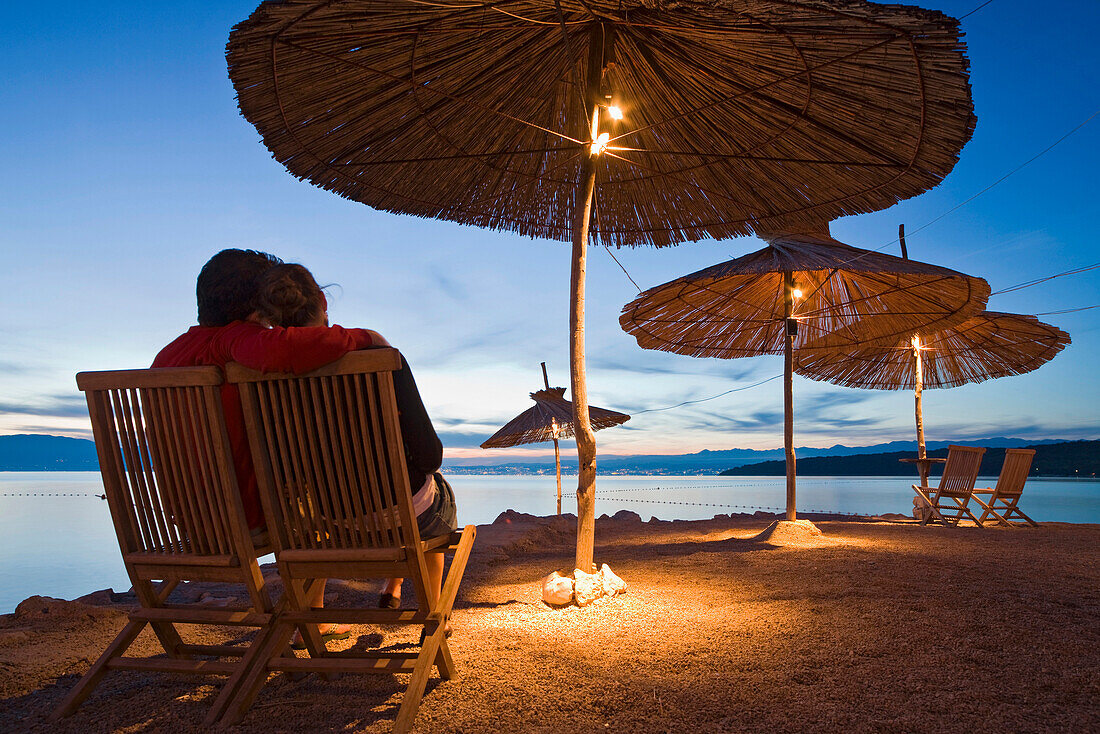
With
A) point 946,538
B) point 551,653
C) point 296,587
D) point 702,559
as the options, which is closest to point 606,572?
point 551,653

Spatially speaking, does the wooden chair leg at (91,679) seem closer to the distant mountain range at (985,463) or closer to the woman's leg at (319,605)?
the woman's leg at (319,605)

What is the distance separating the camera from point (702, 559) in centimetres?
346

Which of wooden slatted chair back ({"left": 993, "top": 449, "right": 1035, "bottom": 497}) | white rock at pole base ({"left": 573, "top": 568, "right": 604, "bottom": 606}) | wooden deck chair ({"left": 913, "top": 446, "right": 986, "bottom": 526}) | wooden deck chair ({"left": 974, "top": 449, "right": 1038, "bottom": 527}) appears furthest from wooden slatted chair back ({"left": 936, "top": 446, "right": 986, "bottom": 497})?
white rock at pole base ({"left": 573, "top": 568, "right": 604, "bottom": 606})

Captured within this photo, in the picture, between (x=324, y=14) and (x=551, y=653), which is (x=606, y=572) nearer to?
(x=551, y=653)

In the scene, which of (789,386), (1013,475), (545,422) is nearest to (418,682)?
(789,386)

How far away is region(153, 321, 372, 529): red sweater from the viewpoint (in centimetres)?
128

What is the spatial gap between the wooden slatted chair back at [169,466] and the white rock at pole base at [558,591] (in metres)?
1.37

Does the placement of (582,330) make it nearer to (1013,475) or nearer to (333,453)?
(333,453)

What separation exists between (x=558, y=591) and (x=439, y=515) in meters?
1.03

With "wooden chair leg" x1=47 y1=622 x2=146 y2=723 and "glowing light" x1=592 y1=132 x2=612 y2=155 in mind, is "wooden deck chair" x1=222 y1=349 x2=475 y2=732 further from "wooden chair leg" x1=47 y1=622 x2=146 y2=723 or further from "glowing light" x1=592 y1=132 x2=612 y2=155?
"glowing light" x1=592 y1=132 x2=612 y2=155

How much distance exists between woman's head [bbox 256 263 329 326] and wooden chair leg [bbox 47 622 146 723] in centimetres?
86

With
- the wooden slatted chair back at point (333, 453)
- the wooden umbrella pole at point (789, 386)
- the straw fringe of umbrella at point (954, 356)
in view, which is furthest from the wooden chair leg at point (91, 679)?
the straw fringe of umbrella at point (954, 356)

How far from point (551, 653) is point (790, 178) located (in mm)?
2532

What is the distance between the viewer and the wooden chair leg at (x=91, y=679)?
4.46ft
